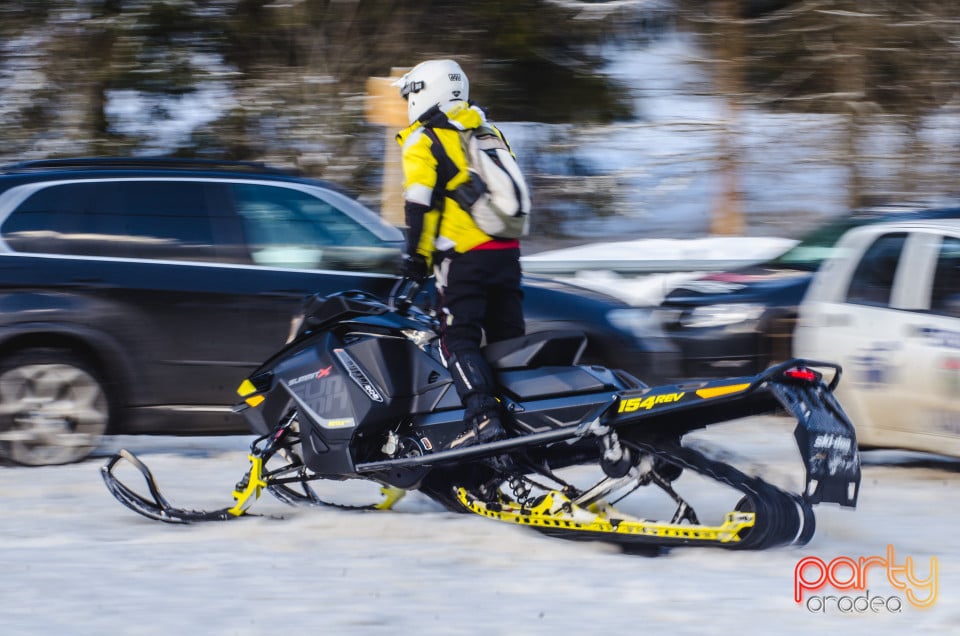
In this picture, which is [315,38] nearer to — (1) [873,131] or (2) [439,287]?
(1) [873,131]

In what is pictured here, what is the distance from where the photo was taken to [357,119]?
52.5ft

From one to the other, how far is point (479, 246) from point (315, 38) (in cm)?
1204

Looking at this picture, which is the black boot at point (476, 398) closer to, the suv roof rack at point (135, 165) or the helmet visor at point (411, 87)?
the helmet visor at point (411, 87)

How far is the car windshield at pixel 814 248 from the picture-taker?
31.3ft

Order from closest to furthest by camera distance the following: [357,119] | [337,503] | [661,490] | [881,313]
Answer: [661,490] < [337,503] < [881,313] < [357,119]

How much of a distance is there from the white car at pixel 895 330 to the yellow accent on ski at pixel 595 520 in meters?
2.48

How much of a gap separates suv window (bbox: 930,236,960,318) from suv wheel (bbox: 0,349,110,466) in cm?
463

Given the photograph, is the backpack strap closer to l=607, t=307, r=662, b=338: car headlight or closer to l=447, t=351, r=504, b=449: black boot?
l=447, t=351, r=504, b=449: black boot

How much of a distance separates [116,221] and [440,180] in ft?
9.23

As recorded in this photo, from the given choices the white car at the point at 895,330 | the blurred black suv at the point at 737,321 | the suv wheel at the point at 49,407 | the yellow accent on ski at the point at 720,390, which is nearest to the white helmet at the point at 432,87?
the yellow accent on ski at the point at 720,390

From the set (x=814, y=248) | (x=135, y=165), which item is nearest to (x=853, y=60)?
(x=814, y=248)

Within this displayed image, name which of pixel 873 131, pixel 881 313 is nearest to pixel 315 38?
pixel 873 131

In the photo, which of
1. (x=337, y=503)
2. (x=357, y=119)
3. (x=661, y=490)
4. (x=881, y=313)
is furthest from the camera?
(x=357, y=119)

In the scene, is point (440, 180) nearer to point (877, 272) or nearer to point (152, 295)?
point (152, 295)
